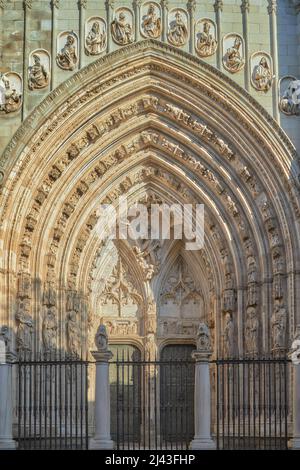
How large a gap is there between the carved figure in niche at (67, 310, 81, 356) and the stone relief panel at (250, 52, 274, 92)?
5.28 meters

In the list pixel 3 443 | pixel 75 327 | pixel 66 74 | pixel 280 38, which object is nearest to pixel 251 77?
pixel 280 38

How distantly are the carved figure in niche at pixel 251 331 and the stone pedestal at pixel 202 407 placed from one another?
2755 mm

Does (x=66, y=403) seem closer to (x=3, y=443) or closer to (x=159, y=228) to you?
(x=3, y=443)

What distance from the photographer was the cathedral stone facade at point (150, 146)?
21.2 metres

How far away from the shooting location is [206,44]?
21844mm

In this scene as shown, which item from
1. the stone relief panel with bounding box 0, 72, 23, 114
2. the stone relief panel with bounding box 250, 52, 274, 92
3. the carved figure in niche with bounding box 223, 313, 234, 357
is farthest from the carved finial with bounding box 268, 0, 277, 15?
the carved figure in niche with bounding box 223, 313, 234, 357

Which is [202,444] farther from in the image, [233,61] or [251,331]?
[233,61]

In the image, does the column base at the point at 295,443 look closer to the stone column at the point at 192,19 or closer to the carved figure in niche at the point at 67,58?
the stone column at the point at 192,19

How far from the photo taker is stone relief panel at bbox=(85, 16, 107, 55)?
21.7m

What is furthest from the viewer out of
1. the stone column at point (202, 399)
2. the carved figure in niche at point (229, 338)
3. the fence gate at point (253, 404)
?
the carved figure in niche at point (229, 338)

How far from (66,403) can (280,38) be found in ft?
25.0

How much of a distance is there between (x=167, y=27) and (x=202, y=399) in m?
7.09

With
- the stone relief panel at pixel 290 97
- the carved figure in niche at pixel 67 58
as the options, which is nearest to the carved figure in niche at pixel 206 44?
the stone relief panel at pixel 290 97

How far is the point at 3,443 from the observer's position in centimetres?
1852
